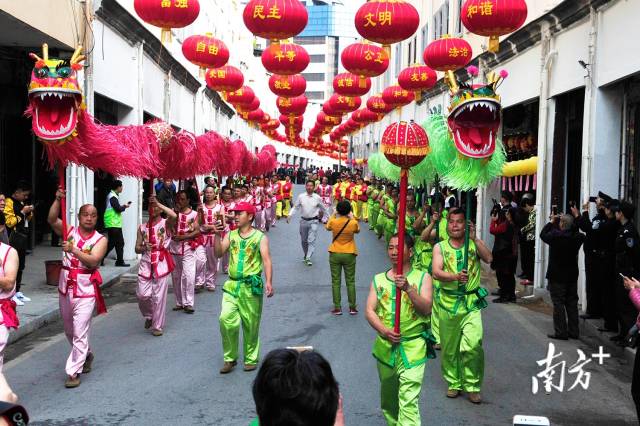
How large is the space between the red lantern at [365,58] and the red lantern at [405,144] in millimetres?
7958

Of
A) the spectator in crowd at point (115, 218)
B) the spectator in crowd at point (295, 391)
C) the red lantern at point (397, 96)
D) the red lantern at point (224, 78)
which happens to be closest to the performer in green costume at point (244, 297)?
the spectator in crowd at point (295, 391)

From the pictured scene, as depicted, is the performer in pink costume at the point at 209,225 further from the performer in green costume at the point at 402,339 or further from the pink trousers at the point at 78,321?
the performer in green costume at the point at 402,339

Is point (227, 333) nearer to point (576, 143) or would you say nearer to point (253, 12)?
point (253, 12)

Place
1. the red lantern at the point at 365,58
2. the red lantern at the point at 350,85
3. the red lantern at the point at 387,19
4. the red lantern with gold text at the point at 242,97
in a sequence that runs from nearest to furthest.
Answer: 1. the red lantern at the point at 387,19
2. the red lantern at the point at 365,58
3. the red lantern at the point at 350,85
4. the red lantern with gold text at the point at 242,97

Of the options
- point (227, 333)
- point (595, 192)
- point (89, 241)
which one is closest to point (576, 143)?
point (595, 192)

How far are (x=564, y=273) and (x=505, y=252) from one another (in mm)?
2771

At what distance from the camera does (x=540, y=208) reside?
1394 cm

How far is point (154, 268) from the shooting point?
10.0 m

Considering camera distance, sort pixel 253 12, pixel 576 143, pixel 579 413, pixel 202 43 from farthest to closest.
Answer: pixel 202 43 → pixel 576 143 → pixel 253 12 → pixel 579 413

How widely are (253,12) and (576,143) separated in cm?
636

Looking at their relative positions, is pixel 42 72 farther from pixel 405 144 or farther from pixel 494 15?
pixel 494 15

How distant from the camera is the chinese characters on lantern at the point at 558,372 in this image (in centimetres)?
790

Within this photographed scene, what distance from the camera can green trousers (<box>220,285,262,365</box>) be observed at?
8109mm

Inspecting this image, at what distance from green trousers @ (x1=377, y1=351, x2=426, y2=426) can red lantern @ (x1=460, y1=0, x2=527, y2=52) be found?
673 centimetres
